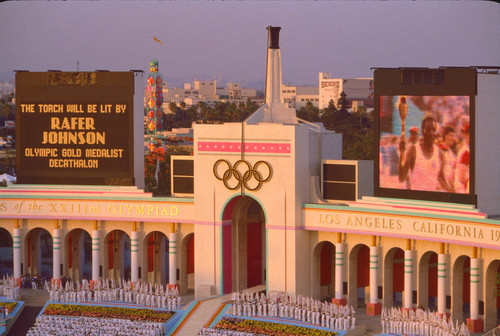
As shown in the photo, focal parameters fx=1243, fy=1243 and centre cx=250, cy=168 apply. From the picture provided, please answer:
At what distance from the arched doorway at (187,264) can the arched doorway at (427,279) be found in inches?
615

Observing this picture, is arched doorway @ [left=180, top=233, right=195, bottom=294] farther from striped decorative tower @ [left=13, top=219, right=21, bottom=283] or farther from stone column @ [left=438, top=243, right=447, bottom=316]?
stone column @ [left=438, top=243, right=447, bottom=316]

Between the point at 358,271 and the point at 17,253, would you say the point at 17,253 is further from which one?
the point at 358,271

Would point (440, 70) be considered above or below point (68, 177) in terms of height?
above

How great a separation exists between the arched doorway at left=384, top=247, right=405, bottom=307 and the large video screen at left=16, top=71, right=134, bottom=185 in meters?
17.4

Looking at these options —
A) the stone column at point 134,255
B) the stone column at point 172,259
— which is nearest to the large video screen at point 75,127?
the stone column at point 134,255

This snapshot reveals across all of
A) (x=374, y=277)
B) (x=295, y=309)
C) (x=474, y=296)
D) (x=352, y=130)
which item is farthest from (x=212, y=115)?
(x=474, y=296)

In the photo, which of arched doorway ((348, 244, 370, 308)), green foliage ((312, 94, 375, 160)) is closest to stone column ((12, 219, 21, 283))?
arched doorway ((348, 244, 370, 308))

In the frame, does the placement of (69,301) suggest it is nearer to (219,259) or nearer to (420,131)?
(219,259)

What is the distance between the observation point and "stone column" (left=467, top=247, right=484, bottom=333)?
210ft

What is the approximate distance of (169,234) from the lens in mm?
76938

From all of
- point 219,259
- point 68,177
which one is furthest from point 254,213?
point 68,177

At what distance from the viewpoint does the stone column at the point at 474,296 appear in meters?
64.1

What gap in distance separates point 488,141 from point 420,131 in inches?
161

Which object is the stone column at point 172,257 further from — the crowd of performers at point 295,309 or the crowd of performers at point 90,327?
the crowd of performers at point 90,327
